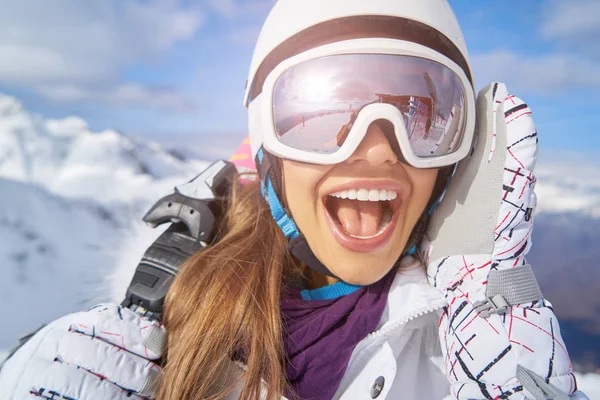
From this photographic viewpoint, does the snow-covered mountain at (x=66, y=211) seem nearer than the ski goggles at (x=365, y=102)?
No

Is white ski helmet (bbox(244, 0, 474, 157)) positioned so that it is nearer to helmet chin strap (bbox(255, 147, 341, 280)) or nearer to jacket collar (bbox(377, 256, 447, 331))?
helmet chin strap (bbox(255, 147, 341, 280))

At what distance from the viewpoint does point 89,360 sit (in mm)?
847

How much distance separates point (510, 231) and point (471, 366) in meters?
0.31

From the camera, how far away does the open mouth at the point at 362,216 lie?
93cm

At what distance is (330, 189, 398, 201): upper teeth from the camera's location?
0.92 metres

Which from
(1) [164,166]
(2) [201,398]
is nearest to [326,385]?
(2) [201,398]

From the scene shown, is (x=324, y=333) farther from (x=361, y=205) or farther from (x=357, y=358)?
(x=361, y=205)

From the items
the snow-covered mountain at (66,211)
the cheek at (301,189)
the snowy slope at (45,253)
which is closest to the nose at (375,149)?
the cheek at (301,189)

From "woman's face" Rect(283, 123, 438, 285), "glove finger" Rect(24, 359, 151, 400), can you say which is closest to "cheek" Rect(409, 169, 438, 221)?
"woman's face" Rect(283, 123, 438, 285)

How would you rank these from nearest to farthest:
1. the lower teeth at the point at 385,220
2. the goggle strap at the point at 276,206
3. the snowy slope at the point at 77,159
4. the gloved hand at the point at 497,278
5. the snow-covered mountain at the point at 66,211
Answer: the gloved hand at the point at 497,278 → the lower teeth at the point at 385,220 → the goggle strap at the point at 276,206 → the snow-covered mountain at the point at 66,211 → the snowy slope at the point at 77,159

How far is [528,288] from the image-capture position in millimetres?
840

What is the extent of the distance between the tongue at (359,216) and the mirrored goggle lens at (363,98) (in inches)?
7.0

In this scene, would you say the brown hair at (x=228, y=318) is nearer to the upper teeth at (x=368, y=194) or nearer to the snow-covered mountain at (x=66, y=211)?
the upper teeth at (x=368, y=194)

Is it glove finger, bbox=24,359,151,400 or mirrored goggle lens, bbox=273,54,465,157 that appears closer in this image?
glove finger, bbox=24,359,151,400
